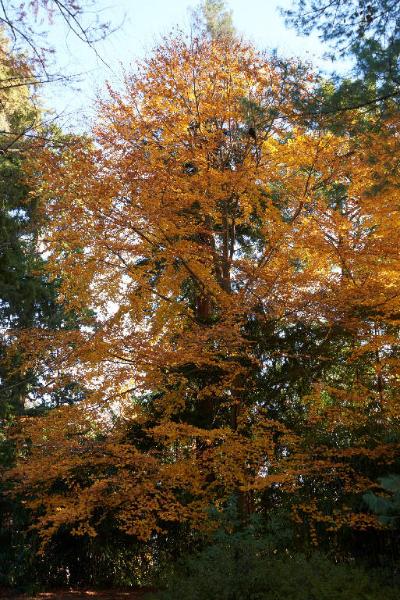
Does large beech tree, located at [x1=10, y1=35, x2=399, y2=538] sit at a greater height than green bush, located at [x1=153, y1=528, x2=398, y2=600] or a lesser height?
greater

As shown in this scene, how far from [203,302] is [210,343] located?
6.25 feet

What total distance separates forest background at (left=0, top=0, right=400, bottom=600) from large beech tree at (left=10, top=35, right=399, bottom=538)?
0.04m

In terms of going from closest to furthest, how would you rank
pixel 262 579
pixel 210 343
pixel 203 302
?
pixel 262 579 < pixel 210 343 < pixel 203 302

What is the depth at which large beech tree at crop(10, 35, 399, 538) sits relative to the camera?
8.00m

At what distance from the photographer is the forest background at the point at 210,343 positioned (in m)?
7.86

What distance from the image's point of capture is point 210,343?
8.36 meters

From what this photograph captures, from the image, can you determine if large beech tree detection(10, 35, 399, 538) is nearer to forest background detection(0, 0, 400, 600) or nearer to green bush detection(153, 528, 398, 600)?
forest background detection(0, 0, 400, 600)

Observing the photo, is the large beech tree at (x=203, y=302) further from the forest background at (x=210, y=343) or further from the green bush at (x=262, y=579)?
the green bush at (x=262, y=579)

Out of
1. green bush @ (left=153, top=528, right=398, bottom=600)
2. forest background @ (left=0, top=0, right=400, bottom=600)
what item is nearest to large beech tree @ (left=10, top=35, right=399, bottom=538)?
forest background @ (left=0, top=0, right=400, bottom=600)

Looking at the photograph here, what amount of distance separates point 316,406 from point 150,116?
5236mm

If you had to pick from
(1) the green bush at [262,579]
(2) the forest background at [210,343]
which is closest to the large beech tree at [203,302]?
(2) the forest background at [210,343]

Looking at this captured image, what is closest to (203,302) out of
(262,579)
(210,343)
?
(210,343)

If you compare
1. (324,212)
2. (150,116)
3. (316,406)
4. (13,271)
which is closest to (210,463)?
(316,406)

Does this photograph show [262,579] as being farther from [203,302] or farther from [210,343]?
[203,302]
